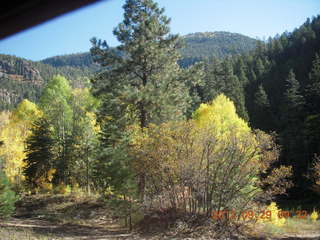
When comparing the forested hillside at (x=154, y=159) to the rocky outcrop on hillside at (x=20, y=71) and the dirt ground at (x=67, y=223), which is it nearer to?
the dirt ground at (x=67, y=223)

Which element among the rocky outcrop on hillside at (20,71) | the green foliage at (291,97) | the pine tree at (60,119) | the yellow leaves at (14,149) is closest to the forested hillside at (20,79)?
the rocky outcrop on hillside at (20,71)

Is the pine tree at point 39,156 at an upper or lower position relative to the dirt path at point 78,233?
upper

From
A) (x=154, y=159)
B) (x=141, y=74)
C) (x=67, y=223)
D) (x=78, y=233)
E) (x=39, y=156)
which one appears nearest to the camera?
(x=154, y=159)

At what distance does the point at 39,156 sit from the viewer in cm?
2309

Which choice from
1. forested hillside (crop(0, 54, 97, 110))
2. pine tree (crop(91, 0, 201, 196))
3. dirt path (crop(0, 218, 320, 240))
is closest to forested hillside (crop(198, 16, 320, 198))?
pine tree (crop(91, 0, 201, 196))

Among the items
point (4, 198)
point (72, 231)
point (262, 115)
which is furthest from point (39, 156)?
point (262, 115)

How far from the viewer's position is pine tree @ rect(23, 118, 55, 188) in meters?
23.2

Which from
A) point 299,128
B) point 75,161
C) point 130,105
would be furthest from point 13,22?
point 299,128

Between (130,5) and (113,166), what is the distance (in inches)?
321

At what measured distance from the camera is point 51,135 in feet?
80.9

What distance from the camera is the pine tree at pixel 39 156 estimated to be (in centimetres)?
2323

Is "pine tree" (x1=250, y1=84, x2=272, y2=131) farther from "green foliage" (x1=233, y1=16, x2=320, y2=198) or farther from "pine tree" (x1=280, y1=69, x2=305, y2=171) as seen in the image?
"pine tree" (x1=280, y1=69, x2=305, y2=171)

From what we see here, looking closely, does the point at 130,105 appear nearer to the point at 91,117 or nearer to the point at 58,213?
the point at 58,213

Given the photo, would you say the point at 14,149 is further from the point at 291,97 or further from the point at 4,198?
the point at 291,97
